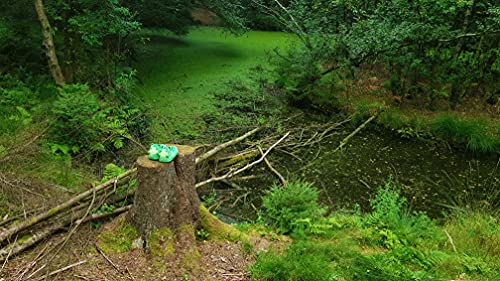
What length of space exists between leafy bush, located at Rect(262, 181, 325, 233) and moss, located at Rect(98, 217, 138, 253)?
4.61 feet

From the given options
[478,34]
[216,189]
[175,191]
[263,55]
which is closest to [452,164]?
[478,34]

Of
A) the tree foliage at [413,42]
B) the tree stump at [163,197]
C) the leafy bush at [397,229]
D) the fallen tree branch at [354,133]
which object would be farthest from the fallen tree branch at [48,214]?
the tree foliage at [413,42]

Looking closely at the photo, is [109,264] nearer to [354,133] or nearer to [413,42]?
[354,133]

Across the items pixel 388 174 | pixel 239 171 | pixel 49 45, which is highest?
pixel 49 45

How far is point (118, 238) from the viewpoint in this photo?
3510mm

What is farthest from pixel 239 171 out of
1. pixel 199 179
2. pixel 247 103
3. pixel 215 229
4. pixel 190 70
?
pixel 190 70

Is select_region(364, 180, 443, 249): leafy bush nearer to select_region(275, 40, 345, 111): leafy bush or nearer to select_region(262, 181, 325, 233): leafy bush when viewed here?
select_region(262, 181, 325, 233): leafy bush

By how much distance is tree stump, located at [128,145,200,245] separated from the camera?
11.0 feet

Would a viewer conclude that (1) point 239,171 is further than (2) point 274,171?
No

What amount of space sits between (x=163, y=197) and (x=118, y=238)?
0.53 metres

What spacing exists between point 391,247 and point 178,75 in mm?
6881

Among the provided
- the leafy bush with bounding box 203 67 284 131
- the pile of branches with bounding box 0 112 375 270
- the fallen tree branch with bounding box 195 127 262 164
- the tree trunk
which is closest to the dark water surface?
the pile of branches with bounding box 0 112 375 270

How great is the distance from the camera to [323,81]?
29.0 ft

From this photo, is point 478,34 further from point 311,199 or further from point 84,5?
point 84,5
